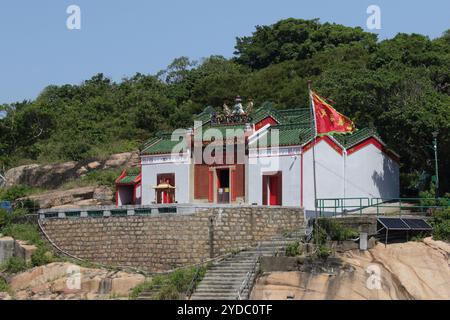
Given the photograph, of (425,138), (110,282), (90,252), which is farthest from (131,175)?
(425,138)

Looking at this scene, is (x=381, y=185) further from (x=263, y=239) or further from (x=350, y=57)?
(x=350, y=57)

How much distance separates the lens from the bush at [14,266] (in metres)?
45.0

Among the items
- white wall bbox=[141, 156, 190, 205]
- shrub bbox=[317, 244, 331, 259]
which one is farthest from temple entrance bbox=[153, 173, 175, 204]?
shrub bbox=[317, 244, 331, 259]

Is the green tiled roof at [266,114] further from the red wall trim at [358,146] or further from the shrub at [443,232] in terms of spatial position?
the shrub at [443,232]

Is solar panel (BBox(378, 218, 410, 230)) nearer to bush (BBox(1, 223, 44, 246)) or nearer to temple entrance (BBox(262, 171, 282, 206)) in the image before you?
temple entrance (BBox(262, 171, 282, 206))

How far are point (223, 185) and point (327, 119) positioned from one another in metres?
7.58

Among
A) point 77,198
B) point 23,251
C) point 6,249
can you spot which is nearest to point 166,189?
point 23,251

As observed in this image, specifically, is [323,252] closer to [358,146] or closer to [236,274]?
[236,274]

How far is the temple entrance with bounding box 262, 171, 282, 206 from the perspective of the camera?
46438 mm

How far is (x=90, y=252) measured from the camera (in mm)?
44875

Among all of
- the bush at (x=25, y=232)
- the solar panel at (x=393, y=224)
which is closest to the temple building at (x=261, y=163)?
the solar panel at (x=393, y=224)

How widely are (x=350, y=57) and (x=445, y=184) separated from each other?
3020 cm

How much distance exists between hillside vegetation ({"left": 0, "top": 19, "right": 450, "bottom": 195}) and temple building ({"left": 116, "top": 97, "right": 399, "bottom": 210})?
2267 millimetres

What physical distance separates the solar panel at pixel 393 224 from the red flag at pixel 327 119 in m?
4.51
